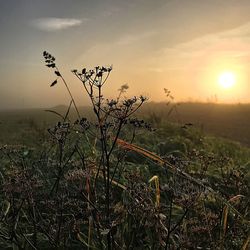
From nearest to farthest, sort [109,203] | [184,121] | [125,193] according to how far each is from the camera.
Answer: [109,203] < [125,193] < [184,121]

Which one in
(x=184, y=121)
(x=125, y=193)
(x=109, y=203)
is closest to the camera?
(x=109, y=203)

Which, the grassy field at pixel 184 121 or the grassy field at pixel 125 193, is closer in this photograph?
the grassy field at pixel 125 193

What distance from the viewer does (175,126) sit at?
13.2m

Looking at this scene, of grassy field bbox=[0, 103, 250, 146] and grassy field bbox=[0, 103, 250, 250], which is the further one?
grassy field bbox=[0, 103, 250, 146]

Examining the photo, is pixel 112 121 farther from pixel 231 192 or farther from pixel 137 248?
pixel 231 192

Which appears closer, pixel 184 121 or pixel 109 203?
pixel 109 203

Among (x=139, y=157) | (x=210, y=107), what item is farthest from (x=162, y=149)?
(x=210, y=107)

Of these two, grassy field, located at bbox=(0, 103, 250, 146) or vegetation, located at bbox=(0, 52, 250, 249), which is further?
grassy field, located at bbox=(0, 103, 250, 146)

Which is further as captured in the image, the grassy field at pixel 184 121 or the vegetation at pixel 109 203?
the grassy field at pixel 184 121

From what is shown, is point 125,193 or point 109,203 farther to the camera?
point 125,193

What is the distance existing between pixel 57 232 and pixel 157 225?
749 mm

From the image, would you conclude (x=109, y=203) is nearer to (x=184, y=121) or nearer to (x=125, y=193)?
(x=125, y=193)

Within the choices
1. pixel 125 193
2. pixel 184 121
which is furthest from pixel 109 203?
pixel 184 121

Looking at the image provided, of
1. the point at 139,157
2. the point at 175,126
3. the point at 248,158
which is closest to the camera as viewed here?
the point at 139,157
